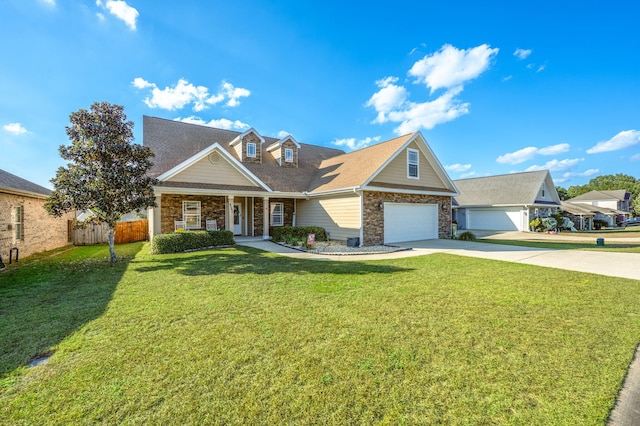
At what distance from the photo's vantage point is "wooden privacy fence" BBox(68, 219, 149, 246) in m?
16.8

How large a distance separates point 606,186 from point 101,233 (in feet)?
362

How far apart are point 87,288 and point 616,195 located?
78.8 metres

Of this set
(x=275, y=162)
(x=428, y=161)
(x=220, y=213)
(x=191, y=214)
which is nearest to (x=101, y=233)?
(x=191, y=214)

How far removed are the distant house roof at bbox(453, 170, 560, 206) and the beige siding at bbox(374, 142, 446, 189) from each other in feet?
29.4

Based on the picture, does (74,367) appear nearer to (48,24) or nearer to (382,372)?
(382,372)

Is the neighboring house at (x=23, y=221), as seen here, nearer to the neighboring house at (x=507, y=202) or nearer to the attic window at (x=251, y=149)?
the attic window at (x=251, y=149)

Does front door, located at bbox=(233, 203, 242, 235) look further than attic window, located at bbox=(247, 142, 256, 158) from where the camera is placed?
No

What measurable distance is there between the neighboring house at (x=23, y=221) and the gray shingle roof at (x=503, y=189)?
2790cm

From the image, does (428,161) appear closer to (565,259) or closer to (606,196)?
(565,259)

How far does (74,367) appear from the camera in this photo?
127 inches

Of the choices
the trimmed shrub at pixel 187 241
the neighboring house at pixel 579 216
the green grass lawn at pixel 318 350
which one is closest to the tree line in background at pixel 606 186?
the neighboring house at pixel 579 216

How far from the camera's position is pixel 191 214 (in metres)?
15.4

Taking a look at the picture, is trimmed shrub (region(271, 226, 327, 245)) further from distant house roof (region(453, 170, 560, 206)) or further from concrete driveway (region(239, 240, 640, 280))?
distant house roof (region(453, 170, 560, 206))

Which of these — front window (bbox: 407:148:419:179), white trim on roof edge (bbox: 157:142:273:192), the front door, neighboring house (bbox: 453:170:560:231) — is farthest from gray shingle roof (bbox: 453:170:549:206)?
the front door
